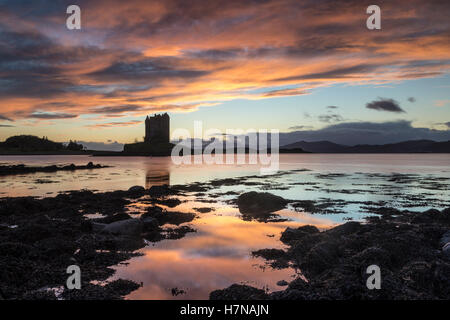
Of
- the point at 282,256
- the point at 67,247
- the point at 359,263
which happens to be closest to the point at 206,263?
the point at 282,256

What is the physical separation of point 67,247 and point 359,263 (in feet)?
38.4

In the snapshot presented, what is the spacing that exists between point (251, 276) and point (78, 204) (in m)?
19.6

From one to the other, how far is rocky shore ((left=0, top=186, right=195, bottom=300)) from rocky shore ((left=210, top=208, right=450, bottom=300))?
174 inches

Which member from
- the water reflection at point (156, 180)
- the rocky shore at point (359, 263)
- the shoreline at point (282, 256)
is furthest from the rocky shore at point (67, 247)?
the water reflection at point (156, 180)

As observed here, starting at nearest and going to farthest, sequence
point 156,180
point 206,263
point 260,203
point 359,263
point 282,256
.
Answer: point 359,263 → point 206,263 → point 282,256 → point 260,203 → point 156,180

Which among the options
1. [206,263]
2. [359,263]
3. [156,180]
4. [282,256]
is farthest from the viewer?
[156,180]

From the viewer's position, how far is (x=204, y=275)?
10336 millimetres

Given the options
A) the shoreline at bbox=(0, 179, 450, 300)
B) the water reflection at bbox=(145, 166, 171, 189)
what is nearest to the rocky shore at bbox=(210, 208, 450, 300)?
the shoreline at bbox=(0, 179, 450, 300)

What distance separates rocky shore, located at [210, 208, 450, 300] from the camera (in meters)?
7.91

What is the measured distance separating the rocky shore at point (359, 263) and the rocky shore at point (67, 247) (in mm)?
4415

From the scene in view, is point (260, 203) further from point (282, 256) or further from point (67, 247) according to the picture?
point (67, 247)

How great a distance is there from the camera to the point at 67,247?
12094 mm

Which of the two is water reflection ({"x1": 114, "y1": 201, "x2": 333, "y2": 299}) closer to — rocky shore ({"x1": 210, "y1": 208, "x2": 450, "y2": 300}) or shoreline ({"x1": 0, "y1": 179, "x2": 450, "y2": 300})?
shoreline ({"x1": 0, "y1": 179, "x2": 450, "y2": 300})

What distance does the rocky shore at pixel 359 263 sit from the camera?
311 inches
